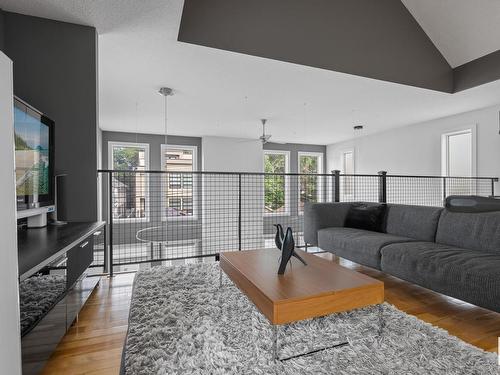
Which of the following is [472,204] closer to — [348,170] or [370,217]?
[370,217]

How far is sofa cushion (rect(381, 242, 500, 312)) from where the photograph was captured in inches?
66.3

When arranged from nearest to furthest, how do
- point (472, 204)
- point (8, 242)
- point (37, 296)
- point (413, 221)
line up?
1. point (8, 242)
2. point (472, 204)
3. point (37, 296)
4. point (413, 221)

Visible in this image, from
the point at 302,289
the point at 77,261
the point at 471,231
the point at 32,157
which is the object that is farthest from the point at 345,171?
the point at 32,157

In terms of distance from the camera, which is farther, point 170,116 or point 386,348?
point 170,116

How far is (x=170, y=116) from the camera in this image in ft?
16.4

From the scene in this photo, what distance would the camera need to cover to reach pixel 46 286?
50.8 inches

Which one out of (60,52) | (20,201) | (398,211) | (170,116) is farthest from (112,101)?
(398,211)

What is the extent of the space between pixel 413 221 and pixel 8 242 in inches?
129

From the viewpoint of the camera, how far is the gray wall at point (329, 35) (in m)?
2.63

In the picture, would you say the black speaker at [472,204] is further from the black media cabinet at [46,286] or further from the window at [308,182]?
the window at [308,182]

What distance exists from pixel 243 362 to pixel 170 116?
175 inches

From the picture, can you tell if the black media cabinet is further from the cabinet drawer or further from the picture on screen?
the picture on screen

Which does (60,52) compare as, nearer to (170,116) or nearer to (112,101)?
(112,101)

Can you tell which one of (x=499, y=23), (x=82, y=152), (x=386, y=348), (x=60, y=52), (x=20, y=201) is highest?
(x=499, y=23)
